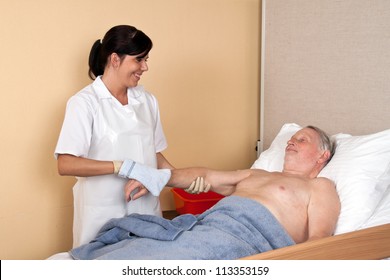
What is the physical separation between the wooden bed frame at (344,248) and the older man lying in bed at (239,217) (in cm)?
22

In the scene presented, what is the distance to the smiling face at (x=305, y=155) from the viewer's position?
2205 mm

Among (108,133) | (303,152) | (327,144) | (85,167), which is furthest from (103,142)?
(327,144)

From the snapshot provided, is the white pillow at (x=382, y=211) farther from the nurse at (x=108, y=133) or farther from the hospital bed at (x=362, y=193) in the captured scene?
the nurse at (x=108, y=133)

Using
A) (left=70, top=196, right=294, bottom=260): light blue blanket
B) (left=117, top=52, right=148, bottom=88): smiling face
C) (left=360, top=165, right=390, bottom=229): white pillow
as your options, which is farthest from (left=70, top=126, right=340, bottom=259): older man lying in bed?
(left=117, top=52, right=148, bottom=88): smiling face

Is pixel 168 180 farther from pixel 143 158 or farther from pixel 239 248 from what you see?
pixel 239 248

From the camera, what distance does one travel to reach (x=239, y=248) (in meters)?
1.68

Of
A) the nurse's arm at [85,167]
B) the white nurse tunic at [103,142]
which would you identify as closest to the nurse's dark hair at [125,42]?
the white nurse tunic at [103,142]

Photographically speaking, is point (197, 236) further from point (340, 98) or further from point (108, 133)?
point (340, 98)

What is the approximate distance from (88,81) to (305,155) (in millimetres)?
1093

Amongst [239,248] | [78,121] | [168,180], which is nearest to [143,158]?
[168,180]

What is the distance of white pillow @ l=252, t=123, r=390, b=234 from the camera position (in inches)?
77.0

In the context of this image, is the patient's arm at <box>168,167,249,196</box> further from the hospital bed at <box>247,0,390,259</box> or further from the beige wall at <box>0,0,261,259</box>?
the beige wall at <box>0,0,261,259</box>

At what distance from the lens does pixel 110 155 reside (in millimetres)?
2119
